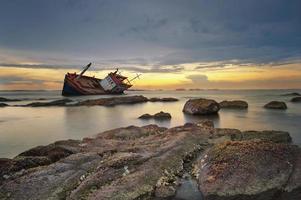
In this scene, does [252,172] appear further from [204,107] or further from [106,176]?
[204,107]

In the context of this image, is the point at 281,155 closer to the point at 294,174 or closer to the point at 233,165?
the point at 294,174

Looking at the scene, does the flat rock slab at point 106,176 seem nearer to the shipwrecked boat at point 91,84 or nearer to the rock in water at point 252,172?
the rock in water at point 252,172

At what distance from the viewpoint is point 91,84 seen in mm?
99500

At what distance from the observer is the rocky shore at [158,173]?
892 cm

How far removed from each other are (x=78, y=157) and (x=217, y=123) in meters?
21.6

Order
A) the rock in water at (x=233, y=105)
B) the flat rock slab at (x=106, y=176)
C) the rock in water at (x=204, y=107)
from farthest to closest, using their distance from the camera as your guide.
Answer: the rock in water at (x=233, y=105)
the rock in water at (x=204, y=107)
the flat rock slab at (x=106, y=176)

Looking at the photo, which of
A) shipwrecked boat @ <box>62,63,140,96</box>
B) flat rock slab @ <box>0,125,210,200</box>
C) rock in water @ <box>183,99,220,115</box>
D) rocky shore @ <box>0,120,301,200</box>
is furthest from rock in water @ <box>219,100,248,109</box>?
shipwrecked boat @ <box>62,63,140,96</box>

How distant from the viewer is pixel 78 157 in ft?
36.6

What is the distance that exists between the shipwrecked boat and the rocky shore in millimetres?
80304

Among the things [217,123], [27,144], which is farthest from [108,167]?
[217,123]

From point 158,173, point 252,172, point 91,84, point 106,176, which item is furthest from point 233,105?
point 91,84

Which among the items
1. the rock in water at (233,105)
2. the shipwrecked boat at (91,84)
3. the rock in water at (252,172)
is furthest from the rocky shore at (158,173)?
the shipwrecked boat at (91,84)

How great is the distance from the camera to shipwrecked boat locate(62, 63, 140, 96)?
90812 mm

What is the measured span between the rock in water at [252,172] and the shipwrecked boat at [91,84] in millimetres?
81565
